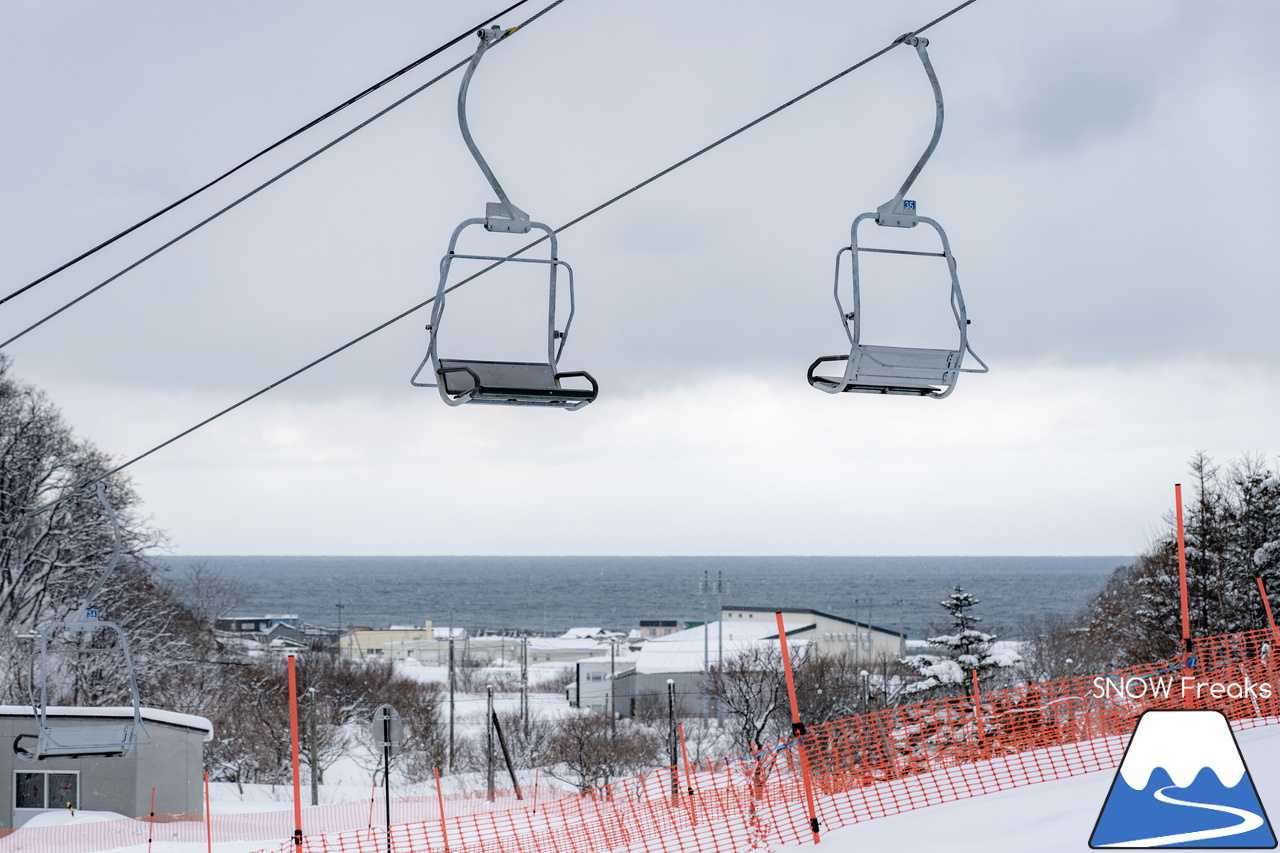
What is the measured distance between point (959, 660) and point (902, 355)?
28.0 meters

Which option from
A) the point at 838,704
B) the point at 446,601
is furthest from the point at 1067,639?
the point at 446,601

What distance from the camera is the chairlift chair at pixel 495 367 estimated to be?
17.6 feet

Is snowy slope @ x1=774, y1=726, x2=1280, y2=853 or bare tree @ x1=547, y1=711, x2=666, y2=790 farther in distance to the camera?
bare tree @ x1=547, y1=711, x2=666, y2=790

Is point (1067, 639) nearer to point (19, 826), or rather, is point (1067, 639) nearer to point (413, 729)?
point (413, 729)

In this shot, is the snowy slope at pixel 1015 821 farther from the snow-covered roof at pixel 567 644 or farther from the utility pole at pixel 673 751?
the snow-covered roof at pixel 567 644

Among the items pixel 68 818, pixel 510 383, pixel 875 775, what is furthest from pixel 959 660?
pixel 510 383

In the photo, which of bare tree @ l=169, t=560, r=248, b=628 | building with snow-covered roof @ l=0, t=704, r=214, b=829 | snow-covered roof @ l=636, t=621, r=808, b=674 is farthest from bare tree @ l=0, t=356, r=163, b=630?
snow-covered roof @ l=636, t=621, r=808, b=674

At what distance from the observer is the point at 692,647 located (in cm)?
7781

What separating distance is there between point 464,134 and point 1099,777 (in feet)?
25.7

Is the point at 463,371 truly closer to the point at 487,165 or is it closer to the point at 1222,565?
the point at 487,165

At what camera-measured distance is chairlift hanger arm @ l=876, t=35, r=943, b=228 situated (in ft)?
18.8

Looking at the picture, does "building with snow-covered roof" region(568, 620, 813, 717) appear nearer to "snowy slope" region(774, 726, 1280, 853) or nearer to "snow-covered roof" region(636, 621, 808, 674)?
"snow-covered roof" region(636, 621, 808, 674)

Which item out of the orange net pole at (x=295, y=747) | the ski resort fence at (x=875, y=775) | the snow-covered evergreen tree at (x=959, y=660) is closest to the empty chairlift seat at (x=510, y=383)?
the orange net pole at (x=295, y=747)

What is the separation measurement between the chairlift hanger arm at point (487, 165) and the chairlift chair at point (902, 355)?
1.65 m
